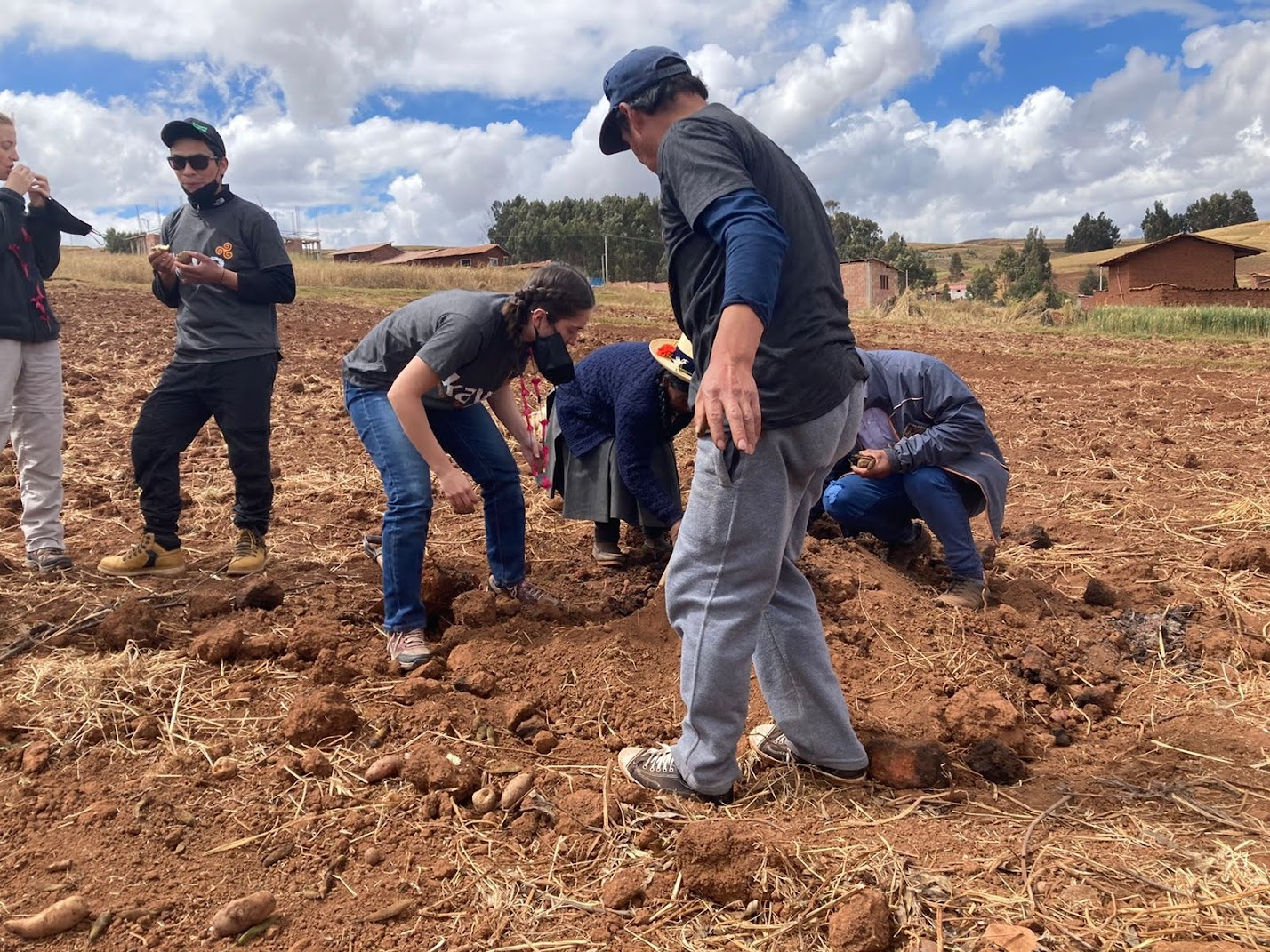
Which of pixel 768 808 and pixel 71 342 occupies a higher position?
pixel 71 342

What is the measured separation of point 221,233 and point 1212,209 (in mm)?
93271

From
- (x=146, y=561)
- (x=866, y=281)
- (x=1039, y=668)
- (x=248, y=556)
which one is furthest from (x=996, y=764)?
(x=866, y=281)

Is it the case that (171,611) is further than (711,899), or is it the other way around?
(171,611)

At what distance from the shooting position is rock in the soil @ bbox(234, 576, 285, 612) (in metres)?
3.66

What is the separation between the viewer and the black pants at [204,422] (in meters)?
4.04

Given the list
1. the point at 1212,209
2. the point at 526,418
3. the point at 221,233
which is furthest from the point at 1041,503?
the point at 1212,209

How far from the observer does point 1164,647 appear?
3.46 metres

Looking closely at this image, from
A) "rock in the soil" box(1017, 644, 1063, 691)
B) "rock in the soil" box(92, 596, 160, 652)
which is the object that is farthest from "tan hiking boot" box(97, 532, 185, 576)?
"rock in the soil" box(1017, 644, 1063, 691)

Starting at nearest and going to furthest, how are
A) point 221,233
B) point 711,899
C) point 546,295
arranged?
point 711,899, point 546,295, point 221,233

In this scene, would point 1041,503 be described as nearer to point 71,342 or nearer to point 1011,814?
point 1011,814

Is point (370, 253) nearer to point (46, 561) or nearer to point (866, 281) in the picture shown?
point (866, 281)

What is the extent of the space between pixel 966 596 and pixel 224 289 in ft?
11.1

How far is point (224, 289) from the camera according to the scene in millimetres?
4020

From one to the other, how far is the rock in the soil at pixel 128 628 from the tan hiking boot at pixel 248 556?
2.41ft
